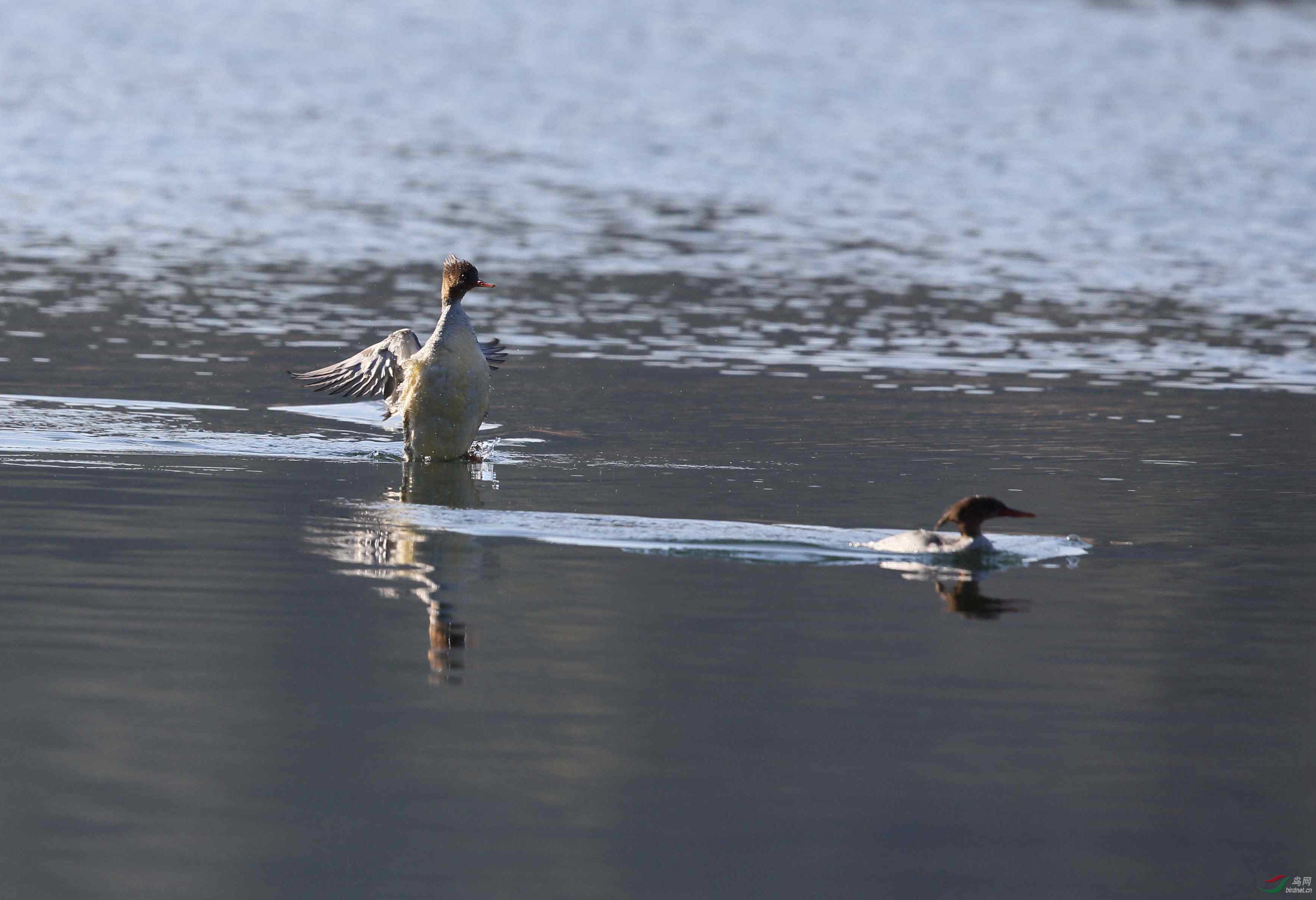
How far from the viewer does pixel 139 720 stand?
26.5 feet

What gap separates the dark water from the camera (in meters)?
7.18

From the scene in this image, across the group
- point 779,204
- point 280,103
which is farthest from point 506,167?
point 280,103

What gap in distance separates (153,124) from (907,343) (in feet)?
84.3

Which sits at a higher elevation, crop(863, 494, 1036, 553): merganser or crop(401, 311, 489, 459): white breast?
crop(401, 311, 489, 459): white breast

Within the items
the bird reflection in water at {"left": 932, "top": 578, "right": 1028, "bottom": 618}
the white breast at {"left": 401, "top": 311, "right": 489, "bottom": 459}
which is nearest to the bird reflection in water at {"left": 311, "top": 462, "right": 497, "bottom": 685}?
the white breast at {"left": 401, "top": 311, "right": 489, "bottom": 459}

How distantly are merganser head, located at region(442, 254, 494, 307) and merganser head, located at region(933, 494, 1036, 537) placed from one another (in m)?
4.16

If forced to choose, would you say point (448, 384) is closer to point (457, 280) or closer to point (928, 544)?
point (457, 280)

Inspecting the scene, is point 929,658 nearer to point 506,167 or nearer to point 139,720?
point 139,720

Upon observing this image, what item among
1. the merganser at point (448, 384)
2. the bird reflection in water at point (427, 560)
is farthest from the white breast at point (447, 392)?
the bird reflection in water at point (427, 560)

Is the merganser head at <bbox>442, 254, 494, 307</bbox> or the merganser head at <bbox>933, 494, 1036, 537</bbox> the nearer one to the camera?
the merganser head at <bbox>933, 494, 1036, 537</bbox>

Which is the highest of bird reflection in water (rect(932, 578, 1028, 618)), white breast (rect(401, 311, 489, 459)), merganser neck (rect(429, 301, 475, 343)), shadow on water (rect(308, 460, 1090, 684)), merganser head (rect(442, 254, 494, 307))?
merganser head (rect(442, 254, 494, 307))

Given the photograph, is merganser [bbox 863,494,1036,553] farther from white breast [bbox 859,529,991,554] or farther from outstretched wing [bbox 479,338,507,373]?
outstretched wing [bbox 479,338,507,373]

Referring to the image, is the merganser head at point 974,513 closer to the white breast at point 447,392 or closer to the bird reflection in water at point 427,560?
the bird reflection in water at point 427,560

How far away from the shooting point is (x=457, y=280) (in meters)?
14.1
